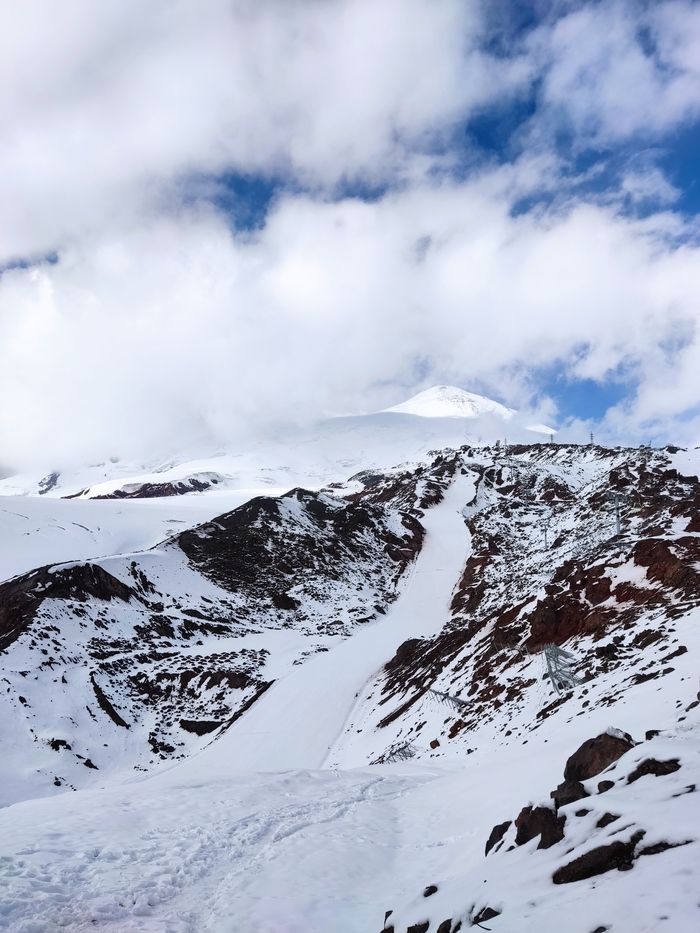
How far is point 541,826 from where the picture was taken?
22.4ft

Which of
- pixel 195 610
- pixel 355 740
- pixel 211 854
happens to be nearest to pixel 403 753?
pixel 355 740

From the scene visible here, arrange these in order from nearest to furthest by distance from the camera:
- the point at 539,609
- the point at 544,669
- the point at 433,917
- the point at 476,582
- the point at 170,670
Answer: the point at 433,917 < the point at 544,669 < the point at 539,609 < the point at 170,670 < the point at 476,582

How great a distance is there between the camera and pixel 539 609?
24.4 m

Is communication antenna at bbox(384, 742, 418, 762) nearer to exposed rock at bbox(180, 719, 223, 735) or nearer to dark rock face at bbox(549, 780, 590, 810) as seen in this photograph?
dark rock face at bbox(549, 780, 590, 810)

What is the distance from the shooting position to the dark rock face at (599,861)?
5.20 metres

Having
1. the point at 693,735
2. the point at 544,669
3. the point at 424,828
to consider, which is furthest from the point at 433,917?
the point at 544,669

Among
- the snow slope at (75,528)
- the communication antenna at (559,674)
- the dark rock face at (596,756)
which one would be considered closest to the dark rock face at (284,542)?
the snow slope at (75,528)

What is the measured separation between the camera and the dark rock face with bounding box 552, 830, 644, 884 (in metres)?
5.20

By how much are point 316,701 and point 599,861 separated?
31148 millimetres

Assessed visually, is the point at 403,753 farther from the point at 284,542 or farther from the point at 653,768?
the point at 284,542

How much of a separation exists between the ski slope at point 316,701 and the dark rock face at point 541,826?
18.1 m

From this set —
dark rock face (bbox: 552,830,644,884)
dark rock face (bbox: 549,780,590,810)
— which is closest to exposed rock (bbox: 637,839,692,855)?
dark rock face (bbox: 552,830,644,884)

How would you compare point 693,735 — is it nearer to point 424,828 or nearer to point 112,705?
point 424,828

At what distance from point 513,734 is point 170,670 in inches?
1287
